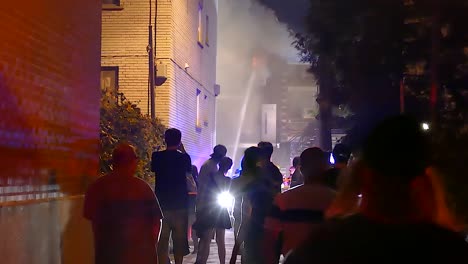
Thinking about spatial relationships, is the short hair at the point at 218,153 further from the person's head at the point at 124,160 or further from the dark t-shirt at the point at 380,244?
the dark t-shirt at the point at 380,244

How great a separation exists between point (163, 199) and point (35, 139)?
1818mm

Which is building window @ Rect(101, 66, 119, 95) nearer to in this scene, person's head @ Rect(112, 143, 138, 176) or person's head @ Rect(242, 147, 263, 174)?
person's head @ Rect(242, 147, 263, 174)

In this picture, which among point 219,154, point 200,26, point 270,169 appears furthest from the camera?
point 200,26

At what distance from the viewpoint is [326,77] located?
2630cm

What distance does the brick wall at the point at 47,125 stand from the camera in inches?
277

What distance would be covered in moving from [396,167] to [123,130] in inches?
455

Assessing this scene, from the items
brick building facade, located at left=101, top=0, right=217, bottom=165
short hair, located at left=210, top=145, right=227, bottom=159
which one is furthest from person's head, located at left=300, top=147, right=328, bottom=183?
brick building facade, located at left=101, top=0, right=217, bottom=165

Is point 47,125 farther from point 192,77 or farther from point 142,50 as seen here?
point 192,77

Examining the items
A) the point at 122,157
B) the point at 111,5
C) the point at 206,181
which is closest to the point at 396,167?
the point at 122,157

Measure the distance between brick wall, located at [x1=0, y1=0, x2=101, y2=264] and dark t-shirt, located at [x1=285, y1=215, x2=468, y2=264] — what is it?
4870 mm

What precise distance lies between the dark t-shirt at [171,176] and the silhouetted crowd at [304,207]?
0.01 m

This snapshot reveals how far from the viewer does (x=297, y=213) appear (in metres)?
5.11

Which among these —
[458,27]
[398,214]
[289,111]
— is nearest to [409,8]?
[458,27]

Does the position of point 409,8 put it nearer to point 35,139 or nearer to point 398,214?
point 35,139
